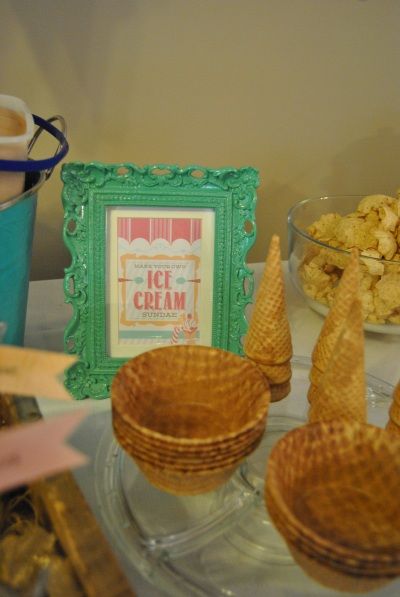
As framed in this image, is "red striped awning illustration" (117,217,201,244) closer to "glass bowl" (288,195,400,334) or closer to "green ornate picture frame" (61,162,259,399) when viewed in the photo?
"green ornate picture frame" (61,162,259,399)

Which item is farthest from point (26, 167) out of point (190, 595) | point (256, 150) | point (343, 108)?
point (343, 108)

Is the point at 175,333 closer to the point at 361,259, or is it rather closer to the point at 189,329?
the point at 189,329

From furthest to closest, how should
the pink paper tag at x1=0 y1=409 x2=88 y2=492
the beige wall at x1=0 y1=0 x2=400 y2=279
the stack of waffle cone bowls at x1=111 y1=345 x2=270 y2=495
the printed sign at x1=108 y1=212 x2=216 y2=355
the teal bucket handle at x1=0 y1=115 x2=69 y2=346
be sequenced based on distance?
1. the beige wall at x1=0 y1=0 x2=400 y2=279
2. the printed sign at x1=108 y1=212 x2=216 y2=355
3. the teal bucket handle at x1=0 y1=115 x2=69 y2=346
4. the stack of waffle cone bowls at x1=111 y1=345 x2=270 y2=495
5. the pink paper tag at x1=0 y1=409 x2=88 y2=492

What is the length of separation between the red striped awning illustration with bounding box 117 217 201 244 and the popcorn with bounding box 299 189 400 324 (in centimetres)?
20

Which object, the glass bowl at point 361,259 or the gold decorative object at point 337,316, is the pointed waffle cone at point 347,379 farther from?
the glass bowl at point 361,259

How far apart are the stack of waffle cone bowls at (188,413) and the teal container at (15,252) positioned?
0.51 feet

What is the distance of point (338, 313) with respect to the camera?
0.51 metres

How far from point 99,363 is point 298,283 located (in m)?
0.32

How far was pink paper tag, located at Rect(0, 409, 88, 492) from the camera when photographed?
0.99 ft

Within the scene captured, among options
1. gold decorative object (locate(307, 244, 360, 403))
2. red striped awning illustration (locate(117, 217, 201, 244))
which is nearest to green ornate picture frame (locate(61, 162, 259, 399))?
red striped awning illustration (locate(117, 217, 201, 244))

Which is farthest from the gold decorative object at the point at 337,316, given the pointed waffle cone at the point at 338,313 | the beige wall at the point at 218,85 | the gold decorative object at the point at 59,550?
the beige wall at the point at 218,85

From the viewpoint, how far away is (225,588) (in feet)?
1.41

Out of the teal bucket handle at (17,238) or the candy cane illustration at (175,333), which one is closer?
the teal bucket handle at (17,238)

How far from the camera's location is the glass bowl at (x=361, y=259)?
71 cm
